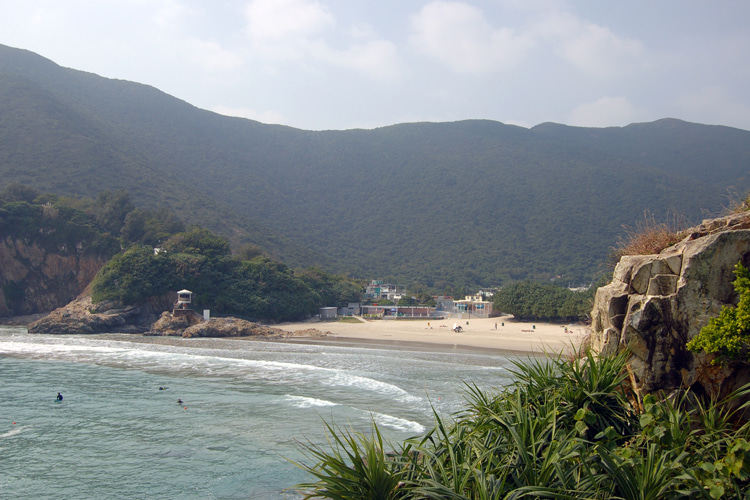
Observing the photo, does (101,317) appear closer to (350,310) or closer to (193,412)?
(350,310)

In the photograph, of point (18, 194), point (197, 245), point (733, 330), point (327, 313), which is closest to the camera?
point (733, 330)

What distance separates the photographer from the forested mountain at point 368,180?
3922 inches

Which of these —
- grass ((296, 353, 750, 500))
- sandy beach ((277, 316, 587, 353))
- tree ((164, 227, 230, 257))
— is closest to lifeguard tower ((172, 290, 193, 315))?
tree ((164, 227, 230, 257))

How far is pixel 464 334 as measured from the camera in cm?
4719

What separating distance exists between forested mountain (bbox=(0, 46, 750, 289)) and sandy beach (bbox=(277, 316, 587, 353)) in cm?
4816

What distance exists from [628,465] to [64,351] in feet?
115

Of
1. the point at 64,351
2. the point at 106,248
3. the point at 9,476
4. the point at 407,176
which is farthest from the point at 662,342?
the point at 407,176

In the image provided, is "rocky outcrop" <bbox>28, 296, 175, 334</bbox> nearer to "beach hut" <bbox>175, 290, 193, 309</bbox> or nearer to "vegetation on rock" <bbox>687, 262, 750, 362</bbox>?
"beach hut" <bbox>175, 290, 193, 309</bbox>

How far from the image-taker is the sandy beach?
1563 inches

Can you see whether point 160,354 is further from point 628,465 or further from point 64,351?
point 628,465

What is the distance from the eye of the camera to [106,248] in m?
57.8

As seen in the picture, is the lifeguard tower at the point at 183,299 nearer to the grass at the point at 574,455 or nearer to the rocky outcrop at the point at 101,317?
the rocky outcrop at the point at 101,317

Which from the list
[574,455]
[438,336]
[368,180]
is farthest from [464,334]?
[368,180]

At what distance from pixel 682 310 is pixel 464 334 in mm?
42326
